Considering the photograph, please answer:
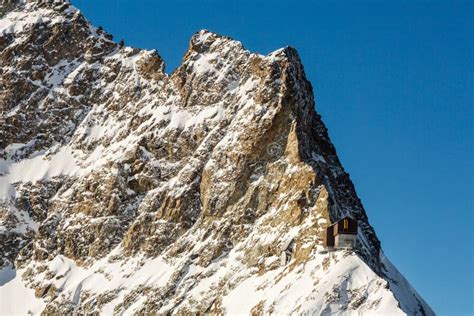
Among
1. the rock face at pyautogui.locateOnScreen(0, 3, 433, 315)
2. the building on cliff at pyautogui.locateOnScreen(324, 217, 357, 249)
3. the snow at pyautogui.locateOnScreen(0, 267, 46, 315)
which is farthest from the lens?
the snow at pyautogui.locateOnScreen(0, 267, 46, 315)

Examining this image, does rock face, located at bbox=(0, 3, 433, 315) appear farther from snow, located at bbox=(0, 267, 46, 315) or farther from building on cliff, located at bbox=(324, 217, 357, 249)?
building on cliff, located at bbox=(324, 217, 357, 249)

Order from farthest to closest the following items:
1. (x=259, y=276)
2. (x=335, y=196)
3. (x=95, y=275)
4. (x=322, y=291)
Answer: (x=95, y=275), (x=335, y=196), (x=259, y=276), (x=322, y=291)

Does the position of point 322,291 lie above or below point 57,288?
below

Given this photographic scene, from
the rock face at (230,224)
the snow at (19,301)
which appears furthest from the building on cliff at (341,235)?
the snow at (19,301)

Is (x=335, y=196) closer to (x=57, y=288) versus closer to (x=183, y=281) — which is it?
(x=183, y=281)

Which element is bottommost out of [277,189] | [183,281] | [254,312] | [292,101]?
[254,312]

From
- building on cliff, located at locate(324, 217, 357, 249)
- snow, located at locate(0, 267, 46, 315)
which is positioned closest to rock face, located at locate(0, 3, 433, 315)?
snow, located at locate(0, 267, 46, 315)

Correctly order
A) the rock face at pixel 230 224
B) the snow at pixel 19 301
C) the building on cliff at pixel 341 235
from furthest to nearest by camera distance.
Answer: the snow at pixel 19 301, the rock face at pixel 230 224, the building on cliff at pixel 341 235

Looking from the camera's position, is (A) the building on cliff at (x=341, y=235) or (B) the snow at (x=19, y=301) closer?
(A) the building on cliff at (x=341, y=235)

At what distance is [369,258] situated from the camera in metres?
162

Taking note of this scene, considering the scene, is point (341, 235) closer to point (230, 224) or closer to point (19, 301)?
point (230, 224)

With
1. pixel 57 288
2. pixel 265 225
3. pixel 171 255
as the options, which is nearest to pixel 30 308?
pixel 57 288

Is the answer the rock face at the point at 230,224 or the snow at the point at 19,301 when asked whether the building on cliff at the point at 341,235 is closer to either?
the rock face at the point at 230,224

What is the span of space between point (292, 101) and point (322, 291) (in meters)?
45.8
